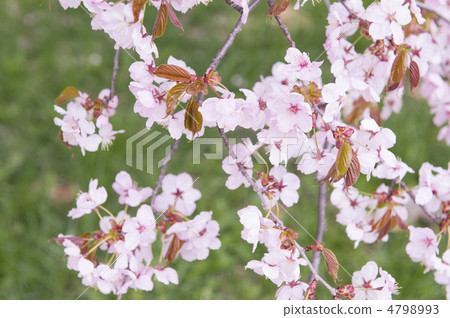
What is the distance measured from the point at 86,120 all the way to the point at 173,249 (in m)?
0.38

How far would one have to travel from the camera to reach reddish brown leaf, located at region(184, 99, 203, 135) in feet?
2.85

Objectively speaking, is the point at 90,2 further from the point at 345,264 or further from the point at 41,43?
the point at 41,43

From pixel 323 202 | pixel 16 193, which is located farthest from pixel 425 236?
pixel 16 193

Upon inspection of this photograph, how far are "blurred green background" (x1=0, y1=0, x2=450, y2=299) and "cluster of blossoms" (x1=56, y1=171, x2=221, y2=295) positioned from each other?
0.44 metres

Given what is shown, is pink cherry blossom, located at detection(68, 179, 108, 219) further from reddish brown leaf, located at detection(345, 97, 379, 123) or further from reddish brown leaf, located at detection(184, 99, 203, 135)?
reddish brown leaf, located at detection(345, 97, 379, 123)

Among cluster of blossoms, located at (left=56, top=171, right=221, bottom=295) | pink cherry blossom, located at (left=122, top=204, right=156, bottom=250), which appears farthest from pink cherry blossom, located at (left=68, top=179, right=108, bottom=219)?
pink cherry blossom, located at (left=122, top=204, right=156, bottom=250)

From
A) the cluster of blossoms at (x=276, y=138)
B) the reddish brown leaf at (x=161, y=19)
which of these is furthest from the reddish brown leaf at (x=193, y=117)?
the reddish brown leaf at (x=161, y=19)

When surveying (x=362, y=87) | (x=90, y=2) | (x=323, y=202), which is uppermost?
(x=90, y=2)

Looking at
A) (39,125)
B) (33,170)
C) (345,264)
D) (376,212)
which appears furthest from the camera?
(39,125)

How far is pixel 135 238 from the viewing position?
105 centimetres

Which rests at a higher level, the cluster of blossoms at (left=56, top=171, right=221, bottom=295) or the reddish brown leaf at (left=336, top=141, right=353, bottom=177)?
the reddish brown leaf at (left=336, top=141, right=353, bottom=177)

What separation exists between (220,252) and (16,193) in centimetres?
92

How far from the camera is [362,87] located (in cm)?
102

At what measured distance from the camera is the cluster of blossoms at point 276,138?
89cm
